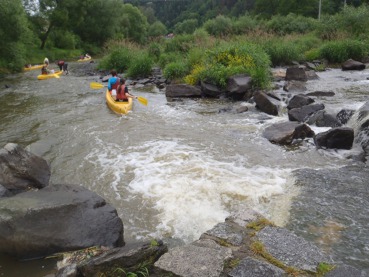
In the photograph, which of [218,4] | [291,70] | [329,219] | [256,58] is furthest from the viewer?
[218,4]

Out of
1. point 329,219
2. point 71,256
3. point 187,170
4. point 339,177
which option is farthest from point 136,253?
point 339,177

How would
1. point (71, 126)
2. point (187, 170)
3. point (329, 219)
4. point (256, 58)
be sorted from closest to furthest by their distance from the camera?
point (329, 219) → point (187, 170) → point (71, 126) → point (256, 58)

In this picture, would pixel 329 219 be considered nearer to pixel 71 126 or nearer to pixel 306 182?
pixel 306 182

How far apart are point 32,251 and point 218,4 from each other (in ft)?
334

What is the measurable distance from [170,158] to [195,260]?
3781 millimetres

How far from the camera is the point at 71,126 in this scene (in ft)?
31.8

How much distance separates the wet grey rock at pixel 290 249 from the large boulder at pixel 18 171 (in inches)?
133

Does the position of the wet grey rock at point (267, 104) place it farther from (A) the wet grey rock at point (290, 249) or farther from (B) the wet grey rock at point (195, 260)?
(B) the wet grey rock at point (195, 260)

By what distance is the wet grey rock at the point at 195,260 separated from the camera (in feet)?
9.60

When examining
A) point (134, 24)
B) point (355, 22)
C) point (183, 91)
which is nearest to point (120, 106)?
point (183, 91)

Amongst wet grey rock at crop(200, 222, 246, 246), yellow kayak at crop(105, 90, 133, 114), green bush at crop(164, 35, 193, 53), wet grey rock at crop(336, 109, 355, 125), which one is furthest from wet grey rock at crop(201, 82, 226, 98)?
wet grey rock at crop(200, 222, 246, 246)

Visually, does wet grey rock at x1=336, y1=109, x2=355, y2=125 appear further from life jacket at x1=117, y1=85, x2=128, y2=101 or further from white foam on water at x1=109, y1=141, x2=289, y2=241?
life jacket at x1=117, y1=85, x2=128, y2=101

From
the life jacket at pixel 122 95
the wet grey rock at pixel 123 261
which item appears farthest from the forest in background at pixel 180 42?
the wet grey rock at pixel 123 261

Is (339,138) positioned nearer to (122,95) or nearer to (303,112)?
(303,112)
